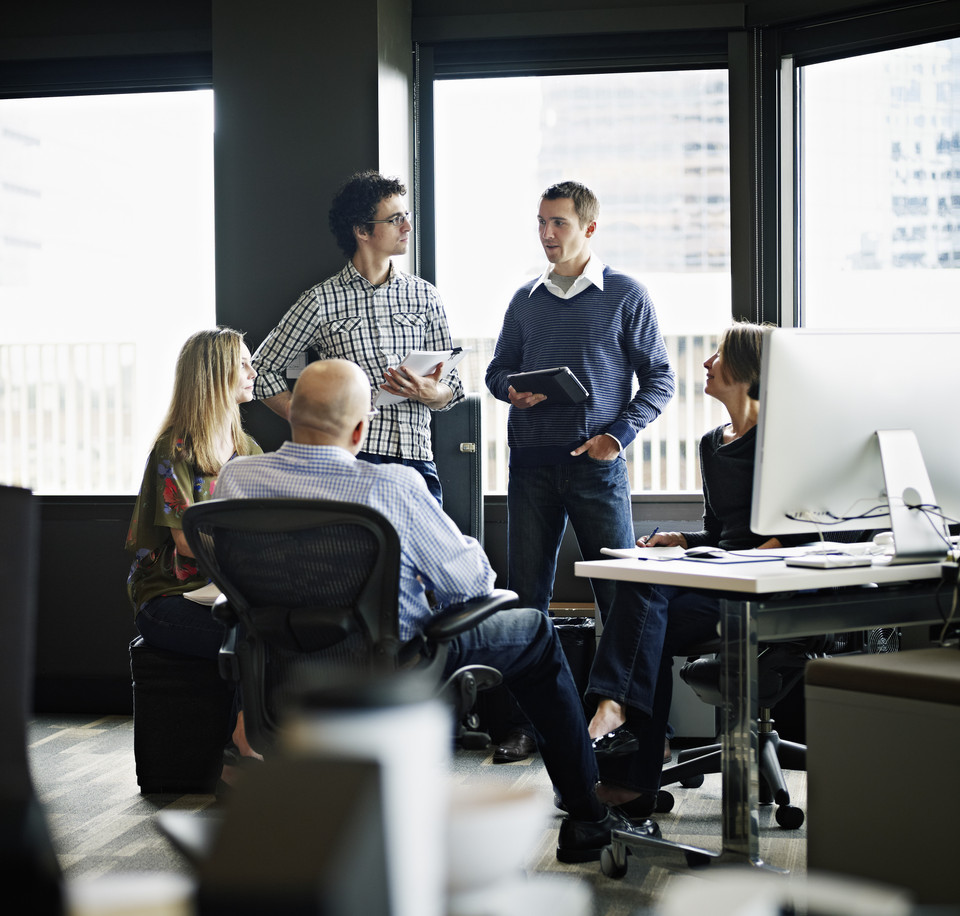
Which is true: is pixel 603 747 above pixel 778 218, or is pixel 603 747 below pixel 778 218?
below

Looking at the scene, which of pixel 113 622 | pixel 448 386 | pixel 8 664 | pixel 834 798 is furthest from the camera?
pixel 113 622

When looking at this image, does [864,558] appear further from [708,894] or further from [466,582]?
[708,894]

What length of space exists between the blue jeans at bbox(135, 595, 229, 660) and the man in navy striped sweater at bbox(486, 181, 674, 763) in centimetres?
101

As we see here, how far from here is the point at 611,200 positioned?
162 inches

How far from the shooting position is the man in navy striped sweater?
3299 millimetres

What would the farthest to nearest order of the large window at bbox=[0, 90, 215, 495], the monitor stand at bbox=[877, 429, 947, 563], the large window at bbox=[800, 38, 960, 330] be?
the large window at bbox=[0, 90, 215, 495]
the large window at bbox=[800, 38, 960, 330]
the monitor stand at bbox=[877, 429, 947, 563]

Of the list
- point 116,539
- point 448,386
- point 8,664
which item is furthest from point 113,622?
point 8,664

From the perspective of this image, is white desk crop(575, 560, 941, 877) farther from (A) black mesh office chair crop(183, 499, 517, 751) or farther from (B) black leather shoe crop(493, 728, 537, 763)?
(B) black leather shoe crop(493, 728, 537, 763)

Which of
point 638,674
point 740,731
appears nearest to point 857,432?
point 740,731

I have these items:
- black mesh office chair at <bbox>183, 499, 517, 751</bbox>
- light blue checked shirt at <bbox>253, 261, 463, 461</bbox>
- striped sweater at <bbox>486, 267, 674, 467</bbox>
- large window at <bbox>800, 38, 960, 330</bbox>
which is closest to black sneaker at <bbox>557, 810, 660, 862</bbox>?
black mesh office chair at <bbox>183, 499, 517, 751</bbox>

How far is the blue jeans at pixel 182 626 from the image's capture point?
2.95 m

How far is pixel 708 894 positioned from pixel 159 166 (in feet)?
14.8

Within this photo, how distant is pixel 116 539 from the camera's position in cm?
425

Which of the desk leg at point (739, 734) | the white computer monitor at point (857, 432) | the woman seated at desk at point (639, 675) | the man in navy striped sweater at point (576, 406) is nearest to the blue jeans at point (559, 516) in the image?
the man in navy striped sweater at point (576, 406)
